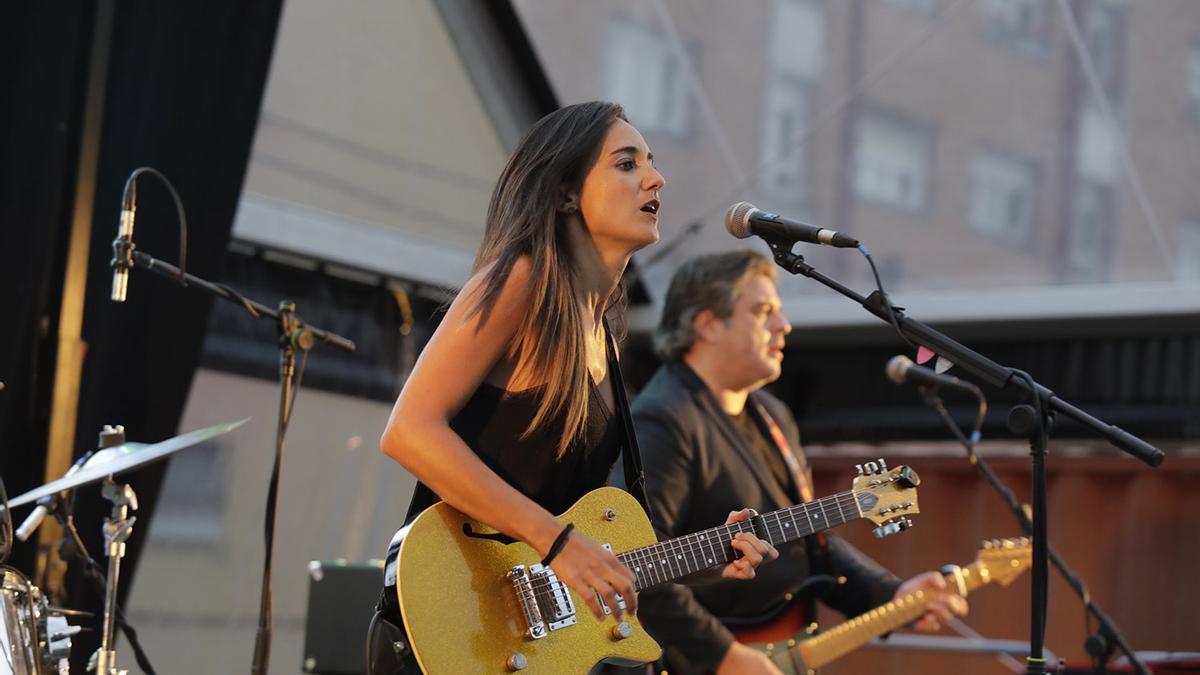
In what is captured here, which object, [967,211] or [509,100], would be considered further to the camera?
[509,100]

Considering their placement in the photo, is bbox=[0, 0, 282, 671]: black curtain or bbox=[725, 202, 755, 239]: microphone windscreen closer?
bbox=[725, 202, 755, 239]: microphone windscreen

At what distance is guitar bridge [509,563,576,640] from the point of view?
2.56 m

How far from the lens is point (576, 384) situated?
266cm

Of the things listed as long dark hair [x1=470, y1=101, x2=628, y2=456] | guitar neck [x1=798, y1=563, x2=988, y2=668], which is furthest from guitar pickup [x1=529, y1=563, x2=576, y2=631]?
guitar neck [x1=798, y1=563, x2=988, y2=668]

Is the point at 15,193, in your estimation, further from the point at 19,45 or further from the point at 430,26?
the point at 430,26

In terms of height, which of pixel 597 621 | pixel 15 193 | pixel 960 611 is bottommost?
pixel 960 611

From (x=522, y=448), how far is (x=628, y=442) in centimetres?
32

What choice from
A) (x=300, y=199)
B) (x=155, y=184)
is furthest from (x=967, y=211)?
(x=155, y=184)

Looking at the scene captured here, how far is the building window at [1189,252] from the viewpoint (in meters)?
5.91

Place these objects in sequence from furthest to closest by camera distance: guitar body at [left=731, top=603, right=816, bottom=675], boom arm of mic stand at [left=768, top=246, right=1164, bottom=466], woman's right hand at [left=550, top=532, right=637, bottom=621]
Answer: guitar body at [left=731, top=603, right=816, bottom=675] < boom arm of mic stand at [left=768, top=246, right=1164, bottom=466] < woman's right hand at [left=550, top=532, right=637, bottom=621]

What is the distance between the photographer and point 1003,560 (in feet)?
14.8

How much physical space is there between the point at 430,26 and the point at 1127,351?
374 centimetres

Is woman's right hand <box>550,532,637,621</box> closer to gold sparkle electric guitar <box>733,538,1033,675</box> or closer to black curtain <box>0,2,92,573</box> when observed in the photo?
gold sparkle electric guitar <box>733,538,1033,675</box>

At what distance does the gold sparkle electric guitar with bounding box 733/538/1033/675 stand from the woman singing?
136 centimetres
